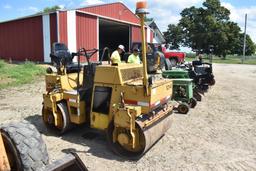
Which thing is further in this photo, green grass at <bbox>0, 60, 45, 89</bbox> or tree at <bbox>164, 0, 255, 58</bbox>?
tree at <bbox>164, 0, 255, 58</bbox>

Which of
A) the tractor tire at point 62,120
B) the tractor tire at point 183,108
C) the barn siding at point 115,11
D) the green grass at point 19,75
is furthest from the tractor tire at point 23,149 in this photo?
the barn siding at point 115,11

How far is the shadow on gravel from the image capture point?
516cm

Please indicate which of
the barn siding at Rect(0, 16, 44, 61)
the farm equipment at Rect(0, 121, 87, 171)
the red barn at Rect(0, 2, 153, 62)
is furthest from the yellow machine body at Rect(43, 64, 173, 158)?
the barn siding at Rect(0, 16, 44, 61)

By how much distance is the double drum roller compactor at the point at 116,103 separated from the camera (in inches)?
188

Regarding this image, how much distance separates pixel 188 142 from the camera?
5.78m

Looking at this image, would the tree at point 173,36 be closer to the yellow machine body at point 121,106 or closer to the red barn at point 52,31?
the red barn at point 52,31

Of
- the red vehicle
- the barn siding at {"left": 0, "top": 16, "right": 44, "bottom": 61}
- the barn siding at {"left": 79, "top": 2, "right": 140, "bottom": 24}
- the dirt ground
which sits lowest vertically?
the dirt ground

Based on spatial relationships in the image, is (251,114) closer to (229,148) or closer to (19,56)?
(229,148)

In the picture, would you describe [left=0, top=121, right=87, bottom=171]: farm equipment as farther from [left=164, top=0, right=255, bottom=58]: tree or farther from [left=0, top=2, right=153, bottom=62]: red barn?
[left=164, top=0, right=255, bottom=58]: tree

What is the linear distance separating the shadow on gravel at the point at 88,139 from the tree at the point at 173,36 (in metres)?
52.8

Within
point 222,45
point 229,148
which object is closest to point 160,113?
point 229,148

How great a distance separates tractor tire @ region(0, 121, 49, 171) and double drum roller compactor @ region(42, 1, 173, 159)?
1953 mm

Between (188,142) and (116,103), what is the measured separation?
1757 millimetres

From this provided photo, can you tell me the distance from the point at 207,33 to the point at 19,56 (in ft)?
124
